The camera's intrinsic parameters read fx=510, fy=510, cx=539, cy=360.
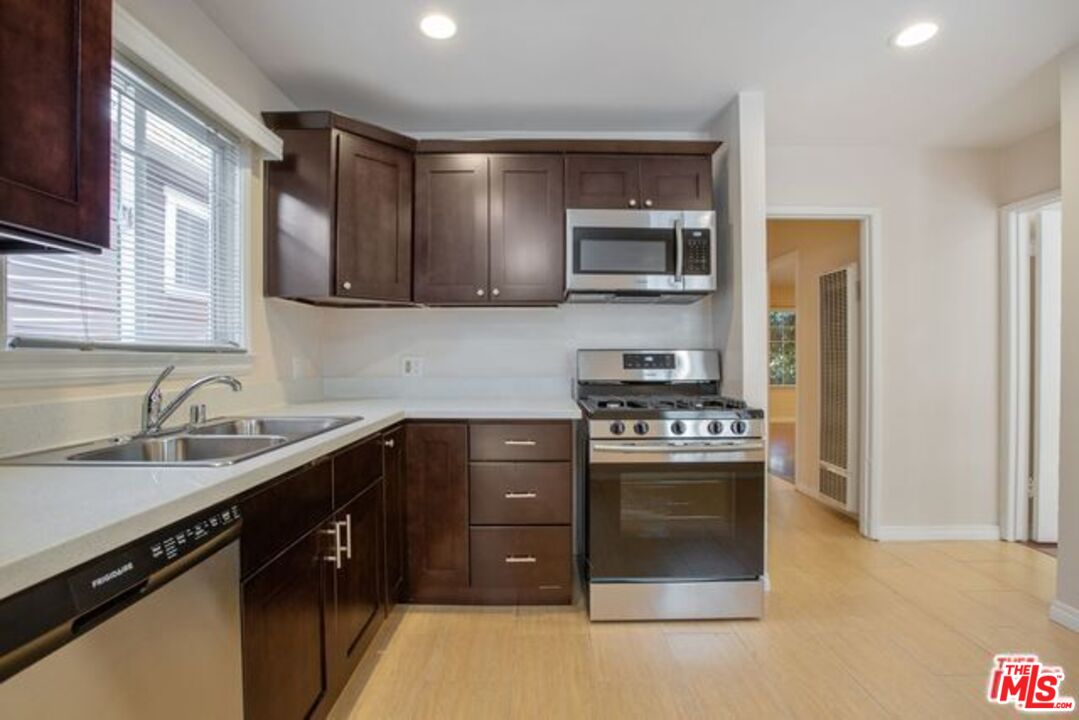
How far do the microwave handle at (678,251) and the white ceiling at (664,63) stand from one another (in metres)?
0.65

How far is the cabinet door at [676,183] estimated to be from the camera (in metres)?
2.62

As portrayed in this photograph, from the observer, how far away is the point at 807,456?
416 cm

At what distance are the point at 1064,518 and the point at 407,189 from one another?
3352 millimetres

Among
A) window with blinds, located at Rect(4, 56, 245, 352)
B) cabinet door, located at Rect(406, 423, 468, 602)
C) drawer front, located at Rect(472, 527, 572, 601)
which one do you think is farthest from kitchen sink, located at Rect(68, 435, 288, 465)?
drawer front, located at Rect(472, 527, 572, 601)

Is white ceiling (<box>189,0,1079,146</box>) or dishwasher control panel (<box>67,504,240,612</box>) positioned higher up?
white ceiling (<box>189,0,1079,146</box>)

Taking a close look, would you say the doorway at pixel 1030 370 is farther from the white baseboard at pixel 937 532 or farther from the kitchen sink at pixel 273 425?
the kitchen sink at pixel 273 425

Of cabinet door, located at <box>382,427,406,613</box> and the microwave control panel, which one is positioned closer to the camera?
cabinet door, located at <box>382,427,406,613</box>

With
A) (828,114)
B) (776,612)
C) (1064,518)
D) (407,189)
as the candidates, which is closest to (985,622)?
(1064,518)

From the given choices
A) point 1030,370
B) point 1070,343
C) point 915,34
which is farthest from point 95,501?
point 1030,370

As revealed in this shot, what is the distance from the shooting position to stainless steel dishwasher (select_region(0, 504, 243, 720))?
0.66 m

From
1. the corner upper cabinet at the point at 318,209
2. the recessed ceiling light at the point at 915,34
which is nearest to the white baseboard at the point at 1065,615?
the recessed ceiling light at the point at 915,34

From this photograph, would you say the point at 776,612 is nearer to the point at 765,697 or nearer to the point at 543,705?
the point at 765,697

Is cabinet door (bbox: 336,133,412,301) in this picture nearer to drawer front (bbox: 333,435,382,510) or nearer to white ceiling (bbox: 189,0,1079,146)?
white ceiling (bbox: 189,0,1079,146)

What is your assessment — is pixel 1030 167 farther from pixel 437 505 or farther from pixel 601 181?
pixel 437 505
